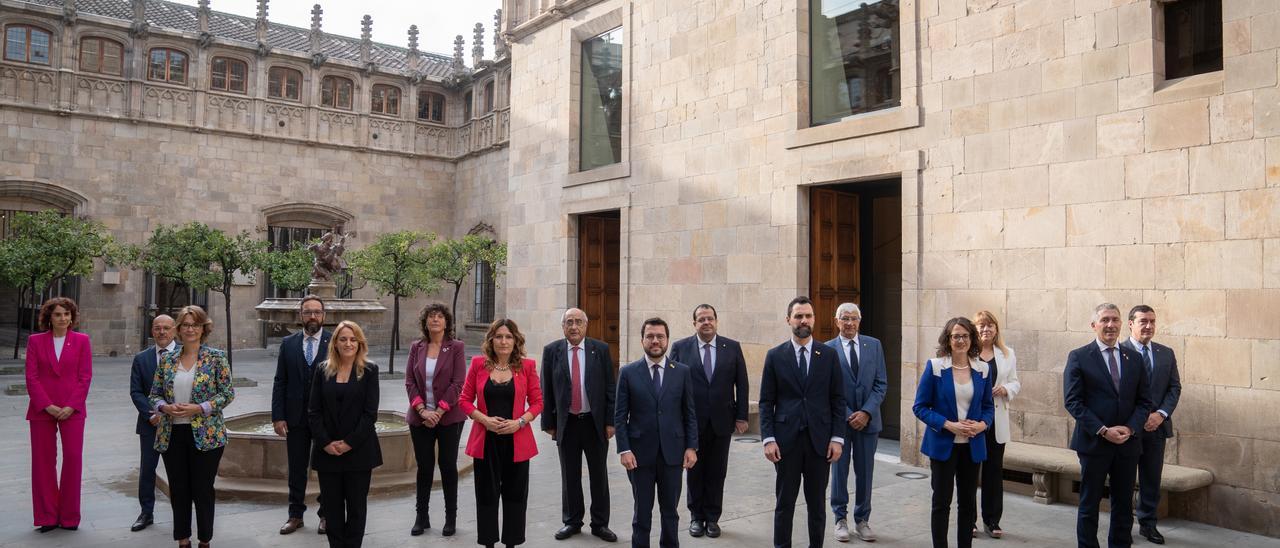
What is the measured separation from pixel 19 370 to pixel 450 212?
1321 cm

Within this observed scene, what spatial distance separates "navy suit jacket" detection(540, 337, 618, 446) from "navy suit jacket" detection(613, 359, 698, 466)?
62cm

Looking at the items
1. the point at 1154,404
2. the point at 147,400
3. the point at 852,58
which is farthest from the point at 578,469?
the point at 852,58

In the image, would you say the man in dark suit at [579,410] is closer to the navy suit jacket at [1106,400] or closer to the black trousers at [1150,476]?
the navy suit jacket at [1106,400]

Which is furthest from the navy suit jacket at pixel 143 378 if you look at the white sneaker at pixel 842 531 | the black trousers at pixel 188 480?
the white sneaker at pixel 842 531

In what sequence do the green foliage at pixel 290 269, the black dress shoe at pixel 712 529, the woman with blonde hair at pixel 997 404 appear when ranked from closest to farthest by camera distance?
the woman with blonde hair at pixel 997 404 → the black dress shoe at pixel 712 529 → the green foliage at pixel 290 269

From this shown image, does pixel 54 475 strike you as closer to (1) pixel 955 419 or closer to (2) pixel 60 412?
(2) pixel 60 412

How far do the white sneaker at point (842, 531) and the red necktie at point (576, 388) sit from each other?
2.11 m

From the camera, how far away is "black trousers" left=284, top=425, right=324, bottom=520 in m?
6.57

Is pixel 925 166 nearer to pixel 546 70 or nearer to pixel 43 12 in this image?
pixel 546 70

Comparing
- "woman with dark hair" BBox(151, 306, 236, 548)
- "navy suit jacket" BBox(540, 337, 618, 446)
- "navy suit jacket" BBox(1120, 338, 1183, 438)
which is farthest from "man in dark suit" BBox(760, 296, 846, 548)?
"woman with dark hair" BBox(151, 306, 236, 548)

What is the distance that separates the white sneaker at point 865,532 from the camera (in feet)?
21.5

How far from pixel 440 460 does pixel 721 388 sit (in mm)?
2166

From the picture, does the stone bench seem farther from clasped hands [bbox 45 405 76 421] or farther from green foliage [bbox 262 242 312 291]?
green foliage [bbox 262 242 312 291]

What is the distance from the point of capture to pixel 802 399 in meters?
5.73
